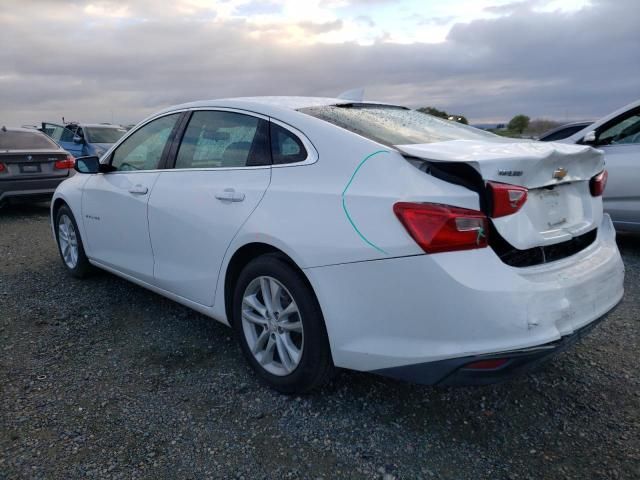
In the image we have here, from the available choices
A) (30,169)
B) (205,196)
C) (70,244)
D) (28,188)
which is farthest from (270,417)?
(30,169)

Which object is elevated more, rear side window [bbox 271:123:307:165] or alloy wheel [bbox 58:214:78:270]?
rear side window [bbox 271:123:307:165]

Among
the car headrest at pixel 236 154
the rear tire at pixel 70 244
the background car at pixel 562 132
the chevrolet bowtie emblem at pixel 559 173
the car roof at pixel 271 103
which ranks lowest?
the rear tire at pixel 70 244

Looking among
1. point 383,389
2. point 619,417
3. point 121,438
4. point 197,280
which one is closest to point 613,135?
point 619,417

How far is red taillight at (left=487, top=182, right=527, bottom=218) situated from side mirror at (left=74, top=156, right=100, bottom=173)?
3.21m

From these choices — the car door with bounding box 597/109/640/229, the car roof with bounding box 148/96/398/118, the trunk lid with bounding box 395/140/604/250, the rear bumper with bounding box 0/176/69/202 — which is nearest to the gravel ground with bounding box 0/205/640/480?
the trunk lid with bounding box 395/140/604/250

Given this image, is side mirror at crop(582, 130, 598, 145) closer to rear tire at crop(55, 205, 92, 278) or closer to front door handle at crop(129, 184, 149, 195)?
front door handle at crop(129, 184, 149, 195)

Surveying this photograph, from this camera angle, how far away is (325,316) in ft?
8.09

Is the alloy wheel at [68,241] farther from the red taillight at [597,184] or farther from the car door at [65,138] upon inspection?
the car door at [65,138]

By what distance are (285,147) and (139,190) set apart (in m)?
1.41

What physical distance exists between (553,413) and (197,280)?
7.00 ft

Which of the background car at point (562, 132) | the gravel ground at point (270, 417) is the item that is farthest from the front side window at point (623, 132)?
the gravel ground at point (270, 417)

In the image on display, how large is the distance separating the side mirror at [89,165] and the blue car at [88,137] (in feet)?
28.1

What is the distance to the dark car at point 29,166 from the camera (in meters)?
8.25

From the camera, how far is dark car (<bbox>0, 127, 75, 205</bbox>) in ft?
27.1
